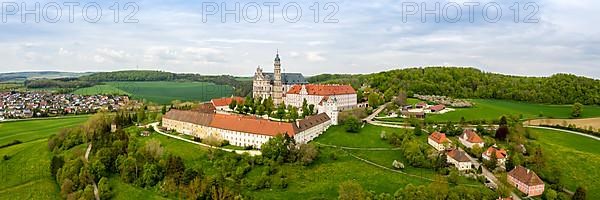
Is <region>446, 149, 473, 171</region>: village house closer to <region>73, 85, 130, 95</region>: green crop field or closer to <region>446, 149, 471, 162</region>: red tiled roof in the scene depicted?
<region>446, 149, 471, 162</region>: red tiled roof

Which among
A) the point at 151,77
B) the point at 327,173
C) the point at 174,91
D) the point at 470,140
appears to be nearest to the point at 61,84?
the point at 151,77

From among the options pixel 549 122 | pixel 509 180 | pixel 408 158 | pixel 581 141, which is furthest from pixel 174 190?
pixel 549 122

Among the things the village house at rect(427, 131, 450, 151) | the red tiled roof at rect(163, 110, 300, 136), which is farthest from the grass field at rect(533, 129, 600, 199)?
the red tiled roof at rect(163, 110, 300, 136)

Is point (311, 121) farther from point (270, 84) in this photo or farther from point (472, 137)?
point (270, 84)

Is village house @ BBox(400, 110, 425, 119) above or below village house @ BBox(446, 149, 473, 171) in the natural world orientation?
above

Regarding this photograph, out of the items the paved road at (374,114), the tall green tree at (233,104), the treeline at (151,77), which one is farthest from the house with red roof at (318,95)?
the treeline at (151,77)

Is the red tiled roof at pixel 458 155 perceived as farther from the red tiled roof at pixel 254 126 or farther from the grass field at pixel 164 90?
the grass field at pixel 164 90
